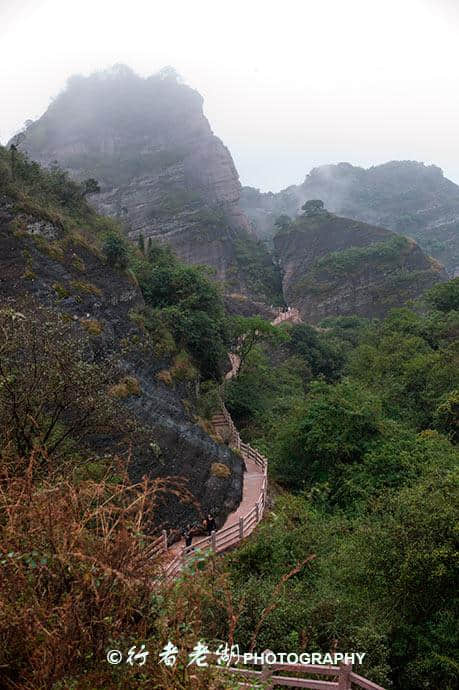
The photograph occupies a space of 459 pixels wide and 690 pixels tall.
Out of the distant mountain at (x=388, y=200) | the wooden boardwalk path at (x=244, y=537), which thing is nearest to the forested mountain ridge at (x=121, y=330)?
the wooden boardwalk path at (x=244, y=537)

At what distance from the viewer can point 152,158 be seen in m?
73.8

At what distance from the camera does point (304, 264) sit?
68750mm

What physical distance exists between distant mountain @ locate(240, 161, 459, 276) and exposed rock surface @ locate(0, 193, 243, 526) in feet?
245

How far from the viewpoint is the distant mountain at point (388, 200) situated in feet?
296

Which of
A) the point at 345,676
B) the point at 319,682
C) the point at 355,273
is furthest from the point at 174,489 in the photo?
the point at 355,273

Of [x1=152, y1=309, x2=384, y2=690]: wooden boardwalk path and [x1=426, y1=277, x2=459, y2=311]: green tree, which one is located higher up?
[x1=426, y1=277, x2=459, y2=311]: green tree

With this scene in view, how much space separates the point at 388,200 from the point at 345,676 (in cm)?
11225

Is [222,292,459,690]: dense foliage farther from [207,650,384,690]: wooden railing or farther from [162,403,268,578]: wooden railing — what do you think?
[162,403,268,578]: wooden railing

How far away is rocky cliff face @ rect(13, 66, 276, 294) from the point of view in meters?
67.1

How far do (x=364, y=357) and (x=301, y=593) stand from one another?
21117 millimetres

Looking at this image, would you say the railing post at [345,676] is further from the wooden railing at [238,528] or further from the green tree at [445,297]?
the green tree at [445,297]

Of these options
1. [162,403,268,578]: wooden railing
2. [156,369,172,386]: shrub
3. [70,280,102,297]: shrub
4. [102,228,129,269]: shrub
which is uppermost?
[102,228,129,269]: shrub

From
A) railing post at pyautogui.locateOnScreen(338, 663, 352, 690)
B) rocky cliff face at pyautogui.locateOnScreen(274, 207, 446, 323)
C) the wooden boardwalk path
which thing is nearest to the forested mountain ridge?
the wooden boardwalk path

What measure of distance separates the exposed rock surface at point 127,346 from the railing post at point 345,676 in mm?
8121
